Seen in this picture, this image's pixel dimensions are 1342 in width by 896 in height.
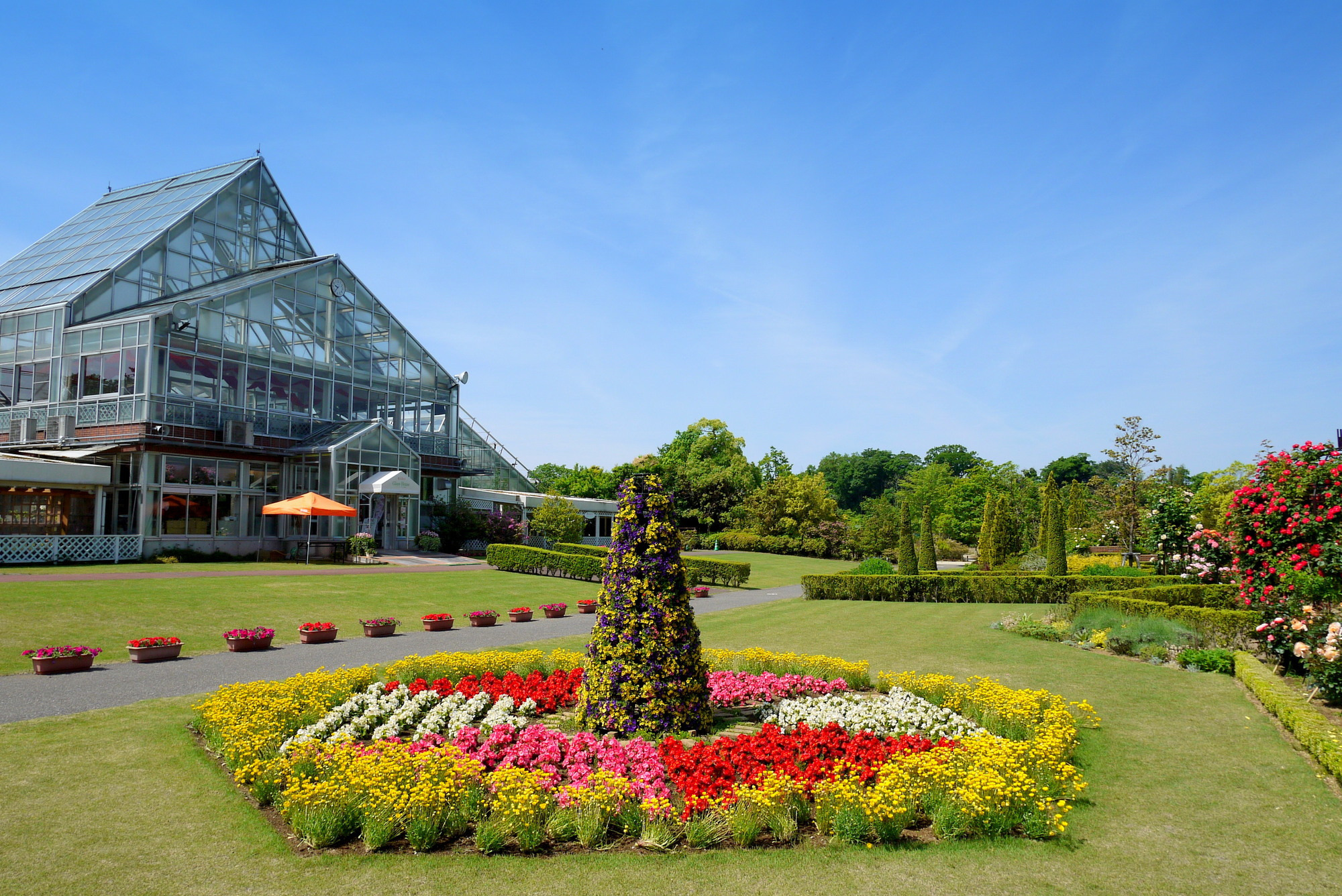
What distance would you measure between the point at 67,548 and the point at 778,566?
28.9 metres

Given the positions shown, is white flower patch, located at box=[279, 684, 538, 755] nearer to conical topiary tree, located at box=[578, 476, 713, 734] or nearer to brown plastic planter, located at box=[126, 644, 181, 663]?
conical topiary tree, located at box=[578, 476, 713, 734]

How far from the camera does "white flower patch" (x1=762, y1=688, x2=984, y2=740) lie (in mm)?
8164

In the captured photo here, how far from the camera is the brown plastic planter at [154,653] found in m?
12.0

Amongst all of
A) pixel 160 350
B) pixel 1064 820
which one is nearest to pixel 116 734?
pixel 1064 820

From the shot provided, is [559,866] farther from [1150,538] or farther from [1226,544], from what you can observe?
[1150,538]

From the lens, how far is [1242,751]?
8023mm

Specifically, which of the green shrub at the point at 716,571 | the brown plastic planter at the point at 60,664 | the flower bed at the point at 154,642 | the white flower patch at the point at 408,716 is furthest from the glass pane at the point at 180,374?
the white flower patch at the point at 408,716

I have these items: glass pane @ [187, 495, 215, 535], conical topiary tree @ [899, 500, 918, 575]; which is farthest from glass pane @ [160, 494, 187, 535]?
conical topiary tree @ [899, 500, 918, 575]

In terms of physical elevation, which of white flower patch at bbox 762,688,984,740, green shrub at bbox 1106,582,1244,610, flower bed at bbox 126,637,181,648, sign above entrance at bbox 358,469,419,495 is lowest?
white flower patch at bbox 762,688,984,740

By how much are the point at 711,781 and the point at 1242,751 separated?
5953 millimetres

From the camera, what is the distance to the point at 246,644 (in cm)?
1330

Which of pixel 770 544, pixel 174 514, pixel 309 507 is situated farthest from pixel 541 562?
pixel 770 544

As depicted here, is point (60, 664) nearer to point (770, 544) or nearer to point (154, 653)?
point (154, 653)

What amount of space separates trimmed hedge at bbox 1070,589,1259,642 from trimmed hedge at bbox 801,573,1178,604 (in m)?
6.70
